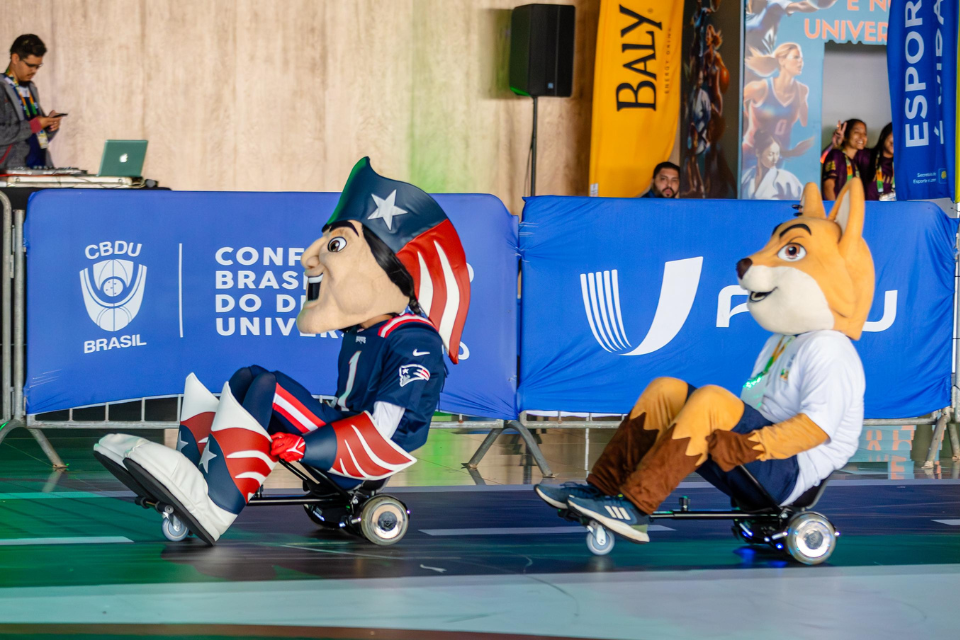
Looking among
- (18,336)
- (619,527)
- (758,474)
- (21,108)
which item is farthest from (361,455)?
(21,108)

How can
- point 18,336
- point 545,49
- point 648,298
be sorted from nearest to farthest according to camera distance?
point 18,336 < point 648,298 < point 545,49

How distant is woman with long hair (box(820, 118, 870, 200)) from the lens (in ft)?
36.8

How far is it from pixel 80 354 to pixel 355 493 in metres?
2.64

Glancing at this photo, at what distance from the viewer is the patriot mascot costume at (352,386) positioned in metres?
4.14

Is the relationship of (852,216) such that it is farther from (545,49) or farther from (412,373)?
Result: (545,49)

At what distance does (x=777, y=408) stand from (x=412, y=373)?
1.36m

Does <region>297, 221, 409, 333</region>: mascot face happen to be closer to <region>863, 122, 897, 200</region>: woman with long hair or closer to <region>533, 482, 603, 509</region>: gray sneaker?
<region>533, 482, 603, 509</region>: gray sneaker

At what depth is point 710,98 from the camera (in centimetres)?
1149

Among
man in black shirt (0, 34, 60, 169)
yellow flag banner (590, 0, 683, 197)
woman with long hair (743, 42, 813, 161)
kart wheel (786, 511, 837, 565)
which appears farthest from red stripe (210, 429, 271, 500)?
woman with long hair (743, 42, 813, 161)

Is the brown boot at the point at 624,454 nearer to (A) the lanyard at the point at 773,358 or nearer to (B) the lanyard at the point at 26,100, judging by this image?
(A) the lanyard at the point at 773,358

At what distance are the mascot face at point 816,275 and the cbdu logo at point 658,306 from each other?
7.29ft

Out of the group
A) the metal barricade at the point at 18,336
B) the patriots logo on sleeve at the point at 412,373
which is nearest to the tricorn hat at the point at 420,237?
the patriots logo on sleeve at the point at 412,373

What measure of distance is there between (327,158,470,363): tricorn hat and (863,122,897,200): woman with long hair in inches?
301

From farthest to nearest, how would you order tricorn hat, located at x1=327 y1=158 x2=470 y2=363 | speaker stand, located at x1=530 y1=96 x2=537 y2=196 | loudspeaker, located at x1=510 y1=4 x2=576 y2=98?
speaker stand, located at x1=530 y1=96 x2=537 y2=196
loudspeaker, located at x1=510 y1=4 x2=576 y2=98
tricorn hat, located at x1=327 y1=158 x2=470 y2=363
